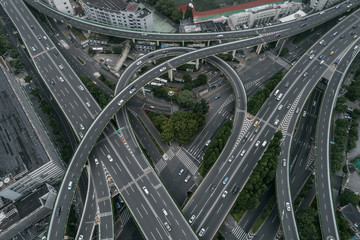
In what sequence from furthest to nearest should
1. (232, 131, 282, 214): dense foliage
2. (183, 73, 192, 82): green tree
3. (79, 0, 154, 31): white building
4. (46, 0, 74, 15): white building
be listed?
(46, 0, 74, 15): white building
(79, 0, 154, 31): white building
(183, 73, 192, 82): green tree
(232, 131, 282, 214): dense foliage

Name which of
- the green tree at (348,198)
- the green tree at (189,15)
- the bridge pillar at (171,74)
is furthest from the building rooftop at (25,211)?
the green tree at (189,15)

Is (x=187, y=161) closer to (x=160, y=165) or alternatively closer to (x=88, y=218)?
(x=160, y=165)

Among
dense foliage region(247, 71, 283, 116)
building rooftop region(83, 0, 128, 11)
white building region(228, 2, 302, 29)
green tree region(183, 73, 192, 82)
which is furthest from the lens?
white building region(228, 2, 302, 29)

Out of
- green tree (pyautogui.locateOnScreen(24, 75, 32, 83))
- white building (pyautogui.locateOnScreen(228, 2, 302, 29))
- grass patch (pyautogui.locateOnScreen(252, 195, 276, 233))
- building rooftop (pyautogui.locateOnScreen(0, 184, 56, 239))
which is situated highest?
white building (pyautogui.locateOnScreen(228, 2, 302, 29))

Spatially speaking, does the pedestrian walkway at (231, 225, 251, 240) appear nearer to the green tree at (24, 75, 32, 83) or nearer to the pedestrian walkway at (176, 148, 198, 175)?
the pedestrian walkway at (176, 148, 198, 175)

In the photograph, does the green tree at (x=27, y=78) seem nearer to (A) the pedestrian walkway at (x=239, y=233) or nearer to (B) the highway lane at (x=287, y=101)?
(B) the highway lane at (x=287, y=101)

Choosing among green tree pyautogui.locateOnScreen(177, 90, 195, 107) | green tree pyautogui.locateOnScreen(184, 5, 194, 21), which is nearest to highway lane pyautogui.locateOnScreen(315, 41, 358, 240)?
green tree pyautogui.locateOnScreen(177, 90, 195, 107)

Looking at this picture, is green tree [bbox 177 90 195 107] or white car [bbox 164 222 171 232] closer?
white car [bbox 164 222 171 232]
